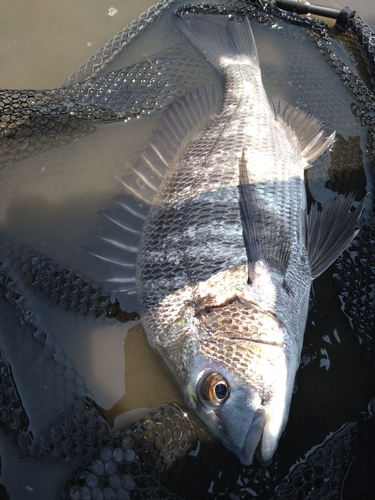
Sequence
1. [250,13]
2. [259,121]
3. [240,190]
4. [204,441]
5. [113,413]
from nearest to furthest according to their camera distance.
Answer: [204,441] → [113,413] → [240,190] → [259,121] → [250,13]

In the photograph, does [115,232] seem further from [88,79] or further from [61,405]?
[88,79]

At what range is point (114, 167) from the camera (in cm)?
323

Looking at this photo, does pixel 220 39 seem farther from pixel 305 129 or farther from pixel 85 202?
pixel 85 202

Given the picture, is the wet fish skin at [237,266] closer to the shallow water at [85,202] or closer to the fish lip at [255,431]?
the fish lip at [255,431]

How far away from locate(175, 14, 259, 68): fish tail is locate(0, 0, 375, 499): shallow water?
2.38 feet

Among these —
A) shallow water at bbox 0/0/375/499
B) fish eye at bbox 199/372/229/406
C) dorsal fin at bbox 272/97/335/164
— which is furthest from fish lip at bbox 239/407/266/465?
dorsal fin at bbox 272/97/335/164

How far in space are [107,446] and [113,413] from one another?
0.39m

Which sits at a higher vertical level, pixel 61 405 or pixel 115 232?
pixel 115 232

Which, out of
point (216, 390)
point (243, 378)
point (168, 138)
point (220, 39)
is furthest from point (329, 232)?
point (220, 39)

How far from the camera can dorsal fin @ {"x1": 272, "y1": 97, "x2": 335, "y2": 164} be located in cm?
315

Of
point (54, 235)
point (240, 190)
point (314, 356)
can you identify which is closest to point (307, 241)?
point (240, 190)

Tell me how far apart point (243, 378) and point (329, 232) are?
4.02 ft

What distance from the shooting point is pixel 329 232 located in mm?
2695

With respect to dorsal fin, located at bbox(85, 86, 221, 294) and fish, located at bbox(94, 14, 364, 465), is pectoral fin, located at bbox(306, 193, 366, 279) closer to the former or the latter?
fish, located at bbox(94, 14, 364, 465)
